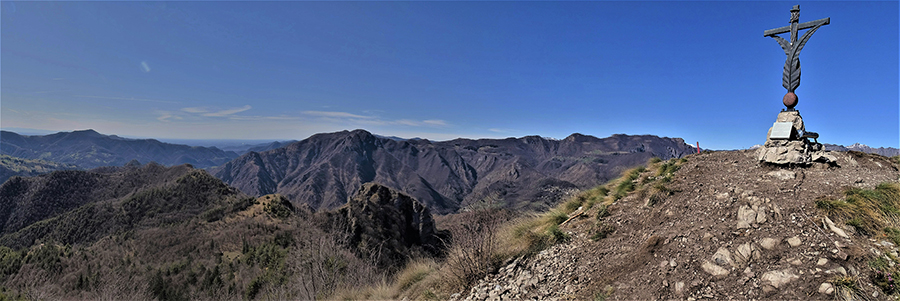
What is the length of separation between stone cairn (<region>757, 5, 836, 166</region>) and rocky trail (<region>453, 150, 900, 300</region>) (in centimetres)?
31

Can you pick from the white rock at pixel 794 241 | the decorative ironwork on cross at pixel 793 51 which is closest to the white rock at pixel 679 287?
the white rock at pixel 794 241

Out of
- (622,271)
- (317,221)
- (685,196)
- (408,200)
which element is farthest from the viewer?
(408,200)

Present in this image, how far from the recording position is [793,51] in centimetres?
928

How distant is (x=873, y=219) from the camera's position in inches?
205

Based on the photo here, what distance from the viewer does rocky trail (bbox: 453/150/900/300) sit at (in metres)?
4.59

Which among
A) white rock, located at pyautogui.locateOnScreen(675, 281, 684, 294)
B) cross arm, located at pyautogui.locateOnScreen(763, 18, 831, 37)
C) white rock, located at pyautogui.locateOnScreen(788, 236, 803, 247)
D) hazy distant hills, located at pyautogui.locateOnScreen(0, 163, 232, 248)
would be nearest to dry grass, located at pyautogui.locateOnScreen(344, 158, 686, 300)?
white rock, located at pyautogui.locateOnScreen(675, 281, 684, 294)

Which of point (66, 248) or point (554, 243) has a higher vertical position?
point (554, 243)

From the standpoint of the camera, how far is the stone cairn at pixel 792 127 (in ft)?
26.9

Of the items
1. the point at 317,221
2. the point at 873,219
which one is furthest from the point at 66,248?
the point at 873,219

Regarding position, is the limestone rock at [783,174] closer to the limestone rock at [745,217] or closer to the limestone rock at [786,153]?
the limestone rock at [786,153]

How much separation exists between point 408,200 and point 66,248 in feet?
282

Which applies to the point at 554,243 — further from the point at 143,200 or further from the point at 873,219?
the point at 143,200

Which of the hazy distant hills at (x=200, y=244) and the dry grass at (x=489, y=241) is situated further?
the hazy distant hills at (x=200, y=244)

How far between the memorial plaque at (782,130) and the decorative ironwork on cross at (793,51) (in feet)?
3.09
